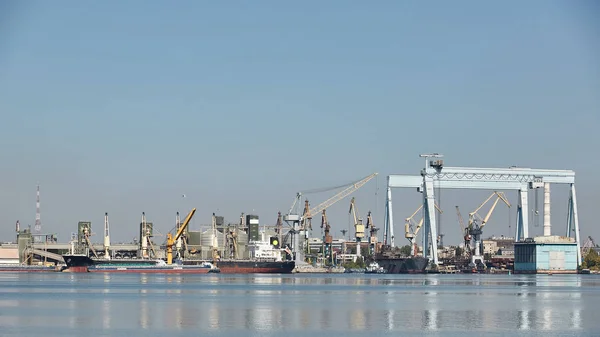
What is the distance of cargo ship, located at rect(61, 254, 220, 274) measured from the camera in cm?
14462

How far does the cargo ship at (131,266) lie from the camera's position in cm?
14462

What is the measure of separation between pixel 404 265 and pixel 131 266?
140 feet

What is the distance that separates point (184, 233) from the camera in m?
163

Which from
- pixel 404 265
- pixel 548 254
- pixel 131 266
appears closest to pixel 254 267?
pixel 131 266

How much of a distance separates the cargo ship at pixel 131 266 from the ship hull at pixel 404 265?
28.8 metres

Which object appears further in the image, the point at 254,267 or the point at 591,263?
the point at 591,263

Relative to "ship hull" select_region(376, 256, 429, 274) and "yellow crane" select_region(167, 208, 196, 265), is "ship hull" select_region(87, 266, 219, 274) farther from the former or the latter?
"ship hull" select_region(376, 256, 429, 274)

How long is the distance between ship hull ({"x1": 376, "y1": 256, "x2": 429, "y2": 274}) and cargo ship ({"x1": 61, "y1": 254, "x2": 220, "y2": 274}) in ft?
94.4

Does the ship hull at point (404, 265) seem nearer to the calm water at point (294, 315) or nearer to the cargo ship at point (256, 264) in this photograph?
the cargo ship at point (256, 264)

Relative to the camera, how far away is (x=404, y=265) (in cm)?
15450

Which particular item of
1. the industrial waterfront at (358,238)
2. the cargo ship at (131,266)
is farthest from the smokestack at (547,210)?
the cargo ship at (131,266)

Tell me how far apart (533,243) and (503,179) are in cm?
1917

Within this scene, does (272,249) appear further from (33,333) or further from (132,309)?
(33,333)

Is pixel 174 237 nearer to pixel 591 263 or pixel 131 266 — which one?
pixel 131 266
